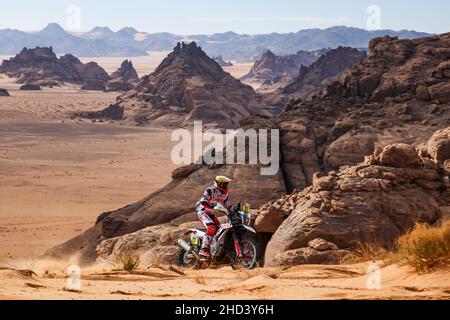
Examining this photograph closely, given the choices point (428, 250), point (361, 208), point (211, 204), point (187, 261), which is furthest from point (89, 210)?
point (428, 250)

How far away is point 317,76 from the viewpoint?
213 feet

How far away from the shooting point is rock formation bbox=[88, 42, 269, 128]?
178ft

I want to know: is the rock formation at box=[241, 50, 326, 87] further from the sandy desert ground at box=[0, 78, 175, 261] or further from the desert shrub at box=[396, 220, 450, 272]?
the desert shrub at box=[396, 220, 450, 272]

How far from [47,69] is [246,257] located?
292ft

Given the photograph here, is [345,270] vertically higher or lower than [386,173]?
lower

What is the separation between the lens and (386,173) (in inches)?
439

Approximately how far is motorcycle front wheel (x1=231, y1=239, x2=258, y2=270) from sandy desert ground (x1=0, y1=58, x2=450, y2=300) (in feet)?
0.95

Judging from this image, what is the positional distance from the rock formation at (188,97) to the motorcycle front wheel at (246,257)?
42.2m

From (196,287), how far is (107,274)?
1.56m

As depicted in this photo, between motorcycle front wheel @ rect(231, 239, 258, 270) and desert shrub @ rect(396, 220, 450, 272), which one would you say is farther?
motorcycle front wheel @ rect(231, 239, 258, 270)

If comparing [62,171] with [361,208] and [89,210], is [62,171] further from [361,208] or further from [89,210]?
[361,208]

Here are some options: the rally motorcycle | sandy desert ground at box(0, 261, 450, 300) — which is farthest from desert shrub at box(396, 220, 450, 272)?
the rally motorcycle
